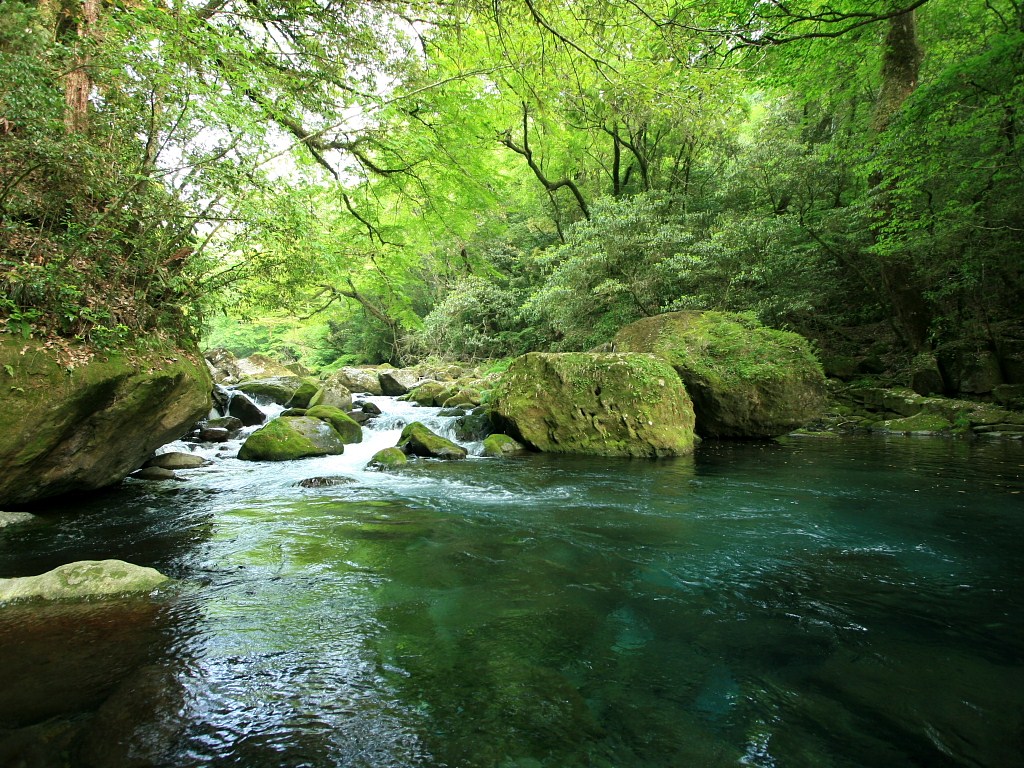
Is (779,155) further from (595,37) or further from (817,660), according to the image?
(817,660)

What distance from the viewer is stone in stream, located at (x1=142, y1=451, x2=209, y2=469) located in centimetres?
804

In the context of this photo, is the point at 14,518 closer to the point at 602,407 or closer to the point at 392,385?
the point at 602,407

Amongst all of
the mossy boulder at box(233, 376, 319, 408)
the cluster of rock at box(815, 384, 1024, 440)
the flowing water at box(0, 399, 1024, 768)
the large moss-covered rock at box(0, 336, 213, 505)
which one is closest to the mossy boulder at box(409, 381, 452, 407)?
the mossy boulder at box(233, 376, 319, 408)

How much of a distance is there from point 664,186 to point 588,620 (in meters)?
18.8

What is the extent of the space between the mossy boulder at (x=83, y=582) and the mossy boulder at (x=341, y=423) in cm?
743

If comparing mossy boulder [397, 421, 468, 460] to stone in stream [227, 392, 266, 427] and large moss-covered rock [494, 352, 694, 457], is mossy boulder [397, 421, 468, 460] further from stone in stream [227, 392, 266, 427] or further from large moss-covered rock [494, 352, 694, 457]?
stone in stream [227, 392, 266, 427]

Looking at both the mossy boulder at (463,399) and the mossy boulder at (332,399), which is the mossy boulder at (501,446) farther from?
the mossy boulder at (332,399)

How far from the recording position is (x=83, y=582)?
124 inches


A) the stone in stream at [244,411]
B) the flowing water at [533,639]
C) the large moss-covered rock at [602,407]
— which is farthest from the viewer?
the stone in stream at [244,411]

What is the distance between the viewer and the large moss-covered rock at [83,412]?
14.1 ft

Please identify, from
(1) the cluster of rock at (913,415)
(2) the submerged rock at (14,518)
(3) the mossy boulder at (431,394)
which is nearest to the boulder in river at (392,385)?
(3) the mossy boulder at (431,394)

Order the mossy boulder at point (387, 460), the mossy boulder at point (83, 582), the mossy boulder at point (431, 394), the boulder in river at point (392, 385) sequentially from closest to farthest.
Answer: the mossy boulder at point (83, 582)
the mossy boulder at point (387, 460)
the mossy boulder at point (431, 394)
the boulder in river at point (392, 385)

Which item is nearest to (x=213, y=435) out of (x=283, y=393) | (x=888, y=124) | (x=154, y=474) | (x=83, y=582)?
(x=154, y=474)

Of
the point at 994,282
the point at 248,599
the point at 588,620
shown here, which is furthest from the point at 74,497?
the point at 994,282
